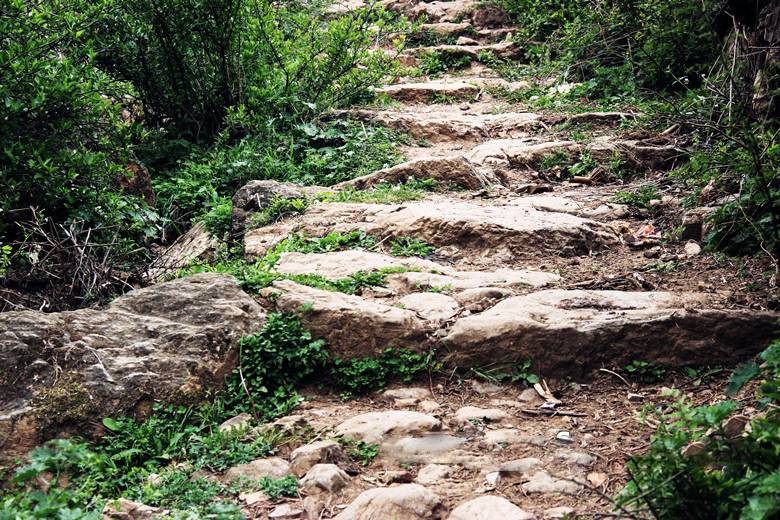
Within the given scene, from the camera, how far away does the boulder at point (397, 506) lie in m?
2.45

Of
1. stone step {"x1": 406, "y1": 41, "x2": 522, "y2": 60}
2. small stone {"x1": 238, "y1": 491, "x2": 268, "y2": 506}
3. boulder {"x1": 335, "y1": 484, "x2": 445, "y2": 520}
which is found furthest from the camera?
stone step {"x1": 406, "y1": 41, "x2": 522, "y2": 60}

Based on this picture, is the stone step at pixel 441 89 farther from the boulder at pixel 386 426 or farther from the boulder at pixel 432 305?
the boulder at pixel 386 426

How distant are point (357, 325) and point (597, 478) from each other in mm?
1558

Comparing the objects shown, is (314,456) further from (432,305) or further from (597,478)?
(432,305)

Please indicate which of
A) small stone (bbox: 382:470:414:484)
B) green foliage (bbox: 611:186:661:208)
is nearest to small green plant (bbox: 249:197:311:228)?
green foliage (bbox: 611:186:661:208)

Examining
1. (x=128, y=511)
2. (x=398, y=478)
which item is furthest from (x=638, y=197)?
(x=128, y=511)

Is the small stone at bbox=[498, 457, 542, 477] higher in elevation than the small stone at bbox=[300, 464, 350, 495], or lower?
A: lower

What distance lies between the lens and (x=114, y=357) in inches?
130

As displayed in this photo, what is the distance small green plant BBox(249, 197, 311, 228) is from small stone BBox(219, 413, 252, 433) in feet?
8.77

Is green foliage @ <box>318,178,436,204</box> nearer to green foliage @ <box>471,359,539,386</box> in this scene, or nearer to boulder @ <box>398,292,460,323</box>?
boulder @ <box>398,292,460,323</box>

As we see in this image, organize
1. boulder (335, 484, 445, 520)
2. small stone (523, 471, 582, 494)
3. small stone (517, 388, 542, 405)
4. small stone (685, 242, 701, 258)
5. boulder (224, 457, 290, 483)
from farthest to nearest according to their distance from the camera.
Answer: small stone (685, 242, 701, 258) → small stone (517, 388, 542, 405) → boulder (224, 457, 290, 483) → small stone (523, 471, 582, 494) → boulder (335, 484, 445, 520)

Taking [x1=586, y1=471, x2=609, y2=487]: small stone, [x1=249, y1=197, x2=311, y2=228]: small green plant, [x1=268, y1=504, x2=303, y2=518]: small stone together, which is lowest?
[x1=586, y1=471, x2=609, y2=487]: small stone

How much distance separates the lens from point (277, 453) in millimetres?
3035

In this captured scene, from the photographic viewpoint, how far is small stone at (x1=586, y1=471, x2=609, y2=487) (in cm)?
259
